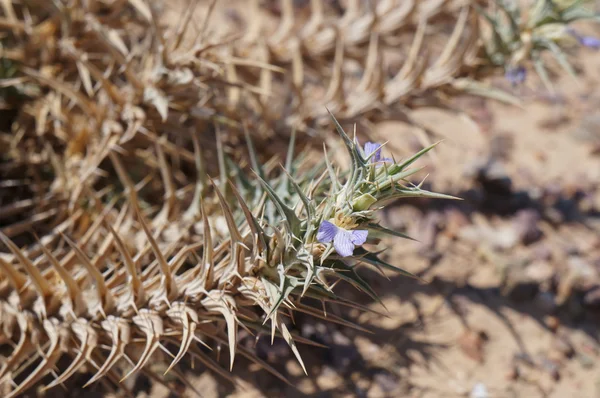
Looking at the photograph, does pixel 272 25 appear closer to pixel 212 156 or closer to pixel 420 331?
pixel 212 156

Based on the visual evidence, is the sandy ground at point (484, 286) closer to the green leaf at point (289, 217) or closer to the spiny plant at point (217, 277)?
the spiny plant at point (217, 277)

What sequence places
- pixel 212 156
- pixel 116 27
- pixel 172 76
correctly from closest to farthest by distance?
pixel 172 76, pixel 212 156, pixel 116 27

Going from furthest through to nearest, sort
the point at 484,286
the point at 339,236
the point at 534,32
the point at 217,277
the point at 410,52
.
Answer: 1. the point at 484,286
2. the point at 410,52
3. the point at 534,32
4. the point at 217,277
5. the point at 339,236

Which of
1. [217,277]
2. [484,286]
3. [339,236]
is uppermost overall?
[339,236]

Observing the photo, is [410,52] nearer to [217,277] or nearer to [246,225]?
[246,225]

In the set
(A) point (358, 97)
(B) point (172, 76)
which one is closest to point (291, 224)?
(B) point (172, 76)

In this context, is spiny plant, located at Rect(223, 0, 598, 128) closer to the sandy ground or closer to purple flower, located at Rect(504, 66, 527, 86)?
purple flower, located at Rect(504, 66, 527, 86)

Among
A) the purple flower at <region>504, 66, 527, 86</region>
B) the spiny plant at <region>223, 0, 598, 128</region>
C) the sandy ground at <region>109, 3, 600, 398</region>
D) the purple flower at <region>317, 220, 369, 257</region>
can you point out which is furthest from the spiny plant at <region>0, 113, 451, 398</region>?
the purple flower at <region>504, 66, 527, 86</region>

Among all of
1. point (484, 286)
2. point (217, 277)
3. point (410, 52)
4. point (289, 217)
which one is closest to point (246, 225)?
point (217, 277)
